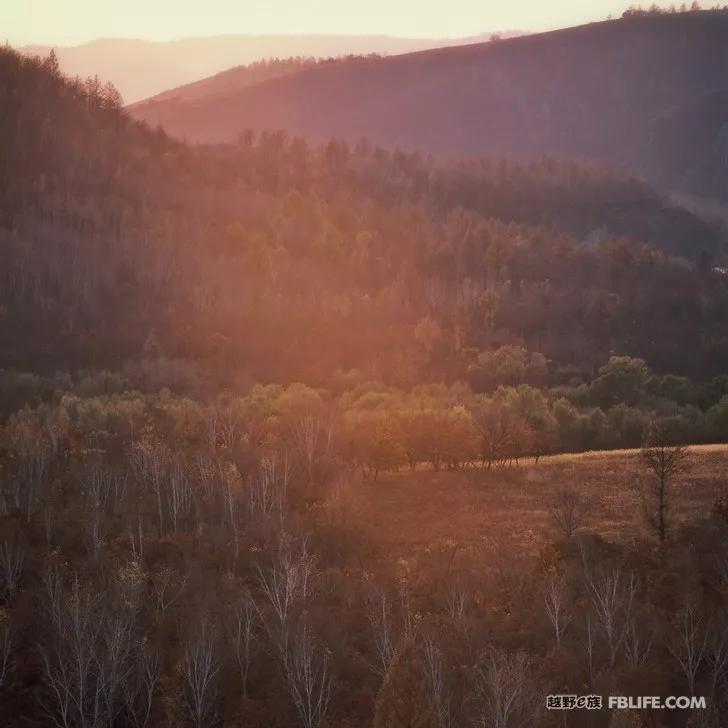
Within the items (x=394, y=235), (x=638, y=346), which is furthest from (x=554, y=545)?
(x=394, y=235)

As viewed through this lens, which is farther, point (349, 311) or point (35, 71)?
point (35, 71)

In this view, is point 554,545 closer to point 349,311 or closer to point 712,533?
point 712,533

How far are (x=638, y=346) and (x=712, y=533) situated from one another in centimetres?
6124

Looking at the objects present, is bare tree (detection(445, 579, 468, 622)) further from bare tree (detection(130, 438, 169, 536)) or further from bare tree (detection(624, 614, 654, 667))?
bare tree (detection(130, 438, 169, 536))

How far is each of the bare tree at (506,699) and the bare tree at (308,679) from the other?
5055 mm

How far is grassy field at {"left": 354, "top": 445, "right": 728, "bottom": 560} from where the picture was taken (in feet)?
129

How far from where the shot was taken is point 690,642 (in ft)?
86.1

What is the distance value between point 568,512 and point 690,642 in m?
11.7

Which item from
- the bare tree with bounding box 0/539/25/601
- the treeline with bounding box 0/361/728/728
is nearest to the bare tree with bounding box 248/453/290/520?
the treeline with bounding box 0/361/728/728

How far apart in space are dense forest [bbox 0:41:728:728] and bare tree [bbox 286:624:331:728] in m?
0.13

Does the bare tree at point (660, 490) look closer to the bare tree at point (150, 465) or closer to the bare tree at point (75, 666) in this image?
the bare tree at point (75, 666)

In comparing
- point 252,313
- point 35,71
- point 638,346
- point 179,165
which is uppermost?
point 35,71

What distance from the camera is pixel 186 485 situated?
44562mm

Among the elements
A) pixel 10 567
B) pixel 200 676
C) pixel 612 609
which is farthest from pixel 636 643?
pixel 10 567
